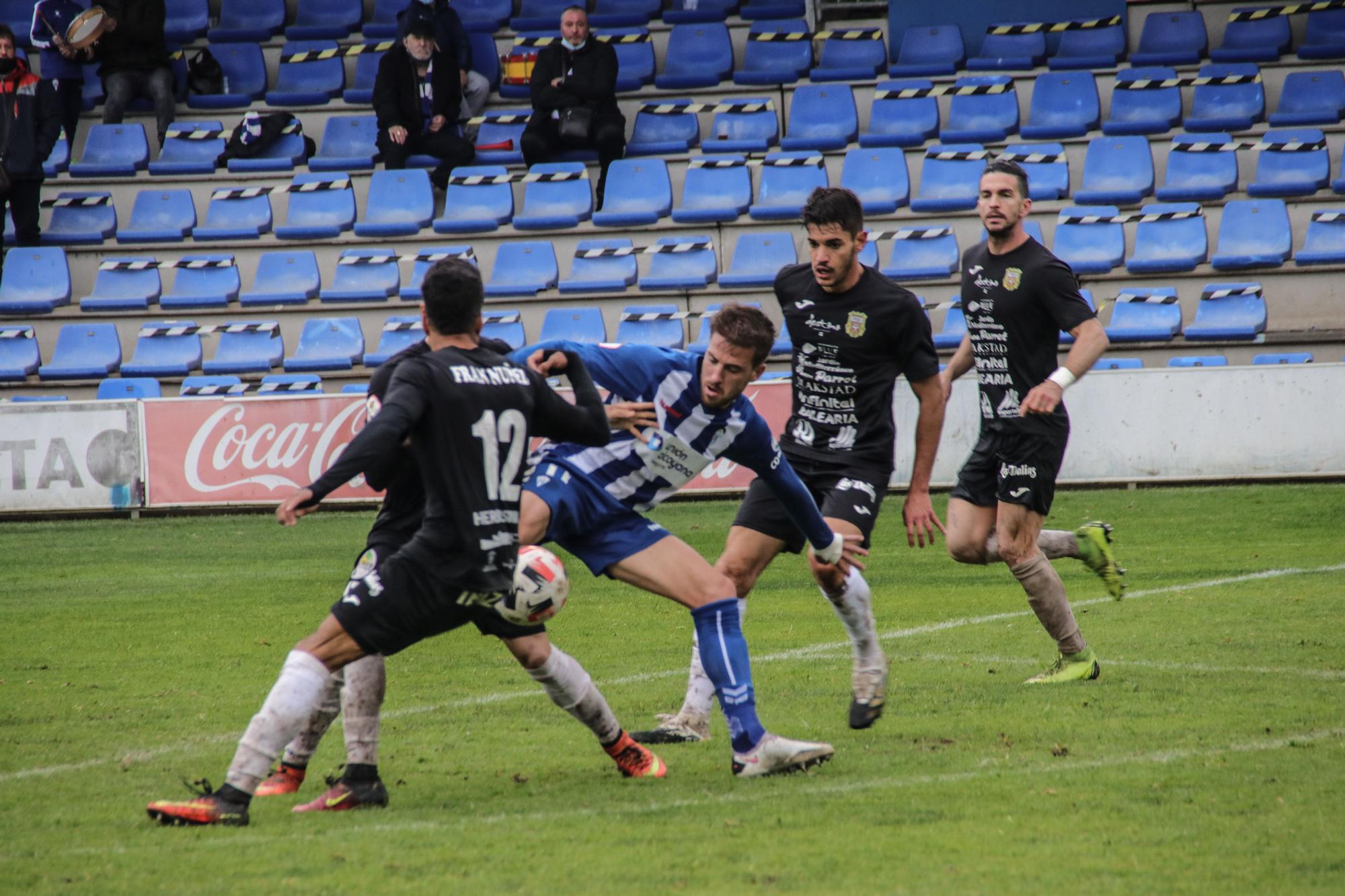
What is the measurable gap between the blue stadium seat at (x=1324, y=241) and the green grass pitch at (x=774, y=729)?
7.66 m

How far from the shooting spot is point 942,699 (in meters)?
6.87

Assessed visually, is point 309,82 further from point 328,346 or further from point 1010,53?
point 1010,53

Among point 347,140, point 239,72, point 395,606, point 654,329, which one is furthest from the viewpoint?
point 239,72

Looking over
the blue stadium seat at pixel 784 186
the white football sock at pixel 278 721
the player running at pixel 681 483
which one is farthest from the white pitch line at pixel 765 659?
the blue stadium seat at pixel 784 186

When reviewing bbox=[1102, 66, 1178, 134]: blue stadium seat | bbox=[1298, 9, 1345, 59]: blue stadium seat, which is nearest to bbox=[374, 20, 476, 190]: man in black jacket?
bbox=[1102, 66, 1178, 134]: blue stadium seat

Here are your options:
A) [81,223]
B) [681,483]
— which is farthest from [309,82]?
[681,483]

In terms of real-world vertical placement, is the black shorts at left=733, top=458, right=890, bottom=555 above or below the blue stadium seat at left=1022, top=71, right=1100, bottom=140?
below

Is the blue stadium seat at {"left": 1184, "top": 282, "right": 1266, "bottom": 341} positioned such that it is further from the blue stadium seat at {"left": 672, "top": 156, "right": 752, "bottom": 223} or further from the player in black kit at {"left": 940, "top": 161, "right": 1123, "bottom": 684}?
the player in black kit at {"left": 940, "top": 161, "right": 1123, "bottom": 684}

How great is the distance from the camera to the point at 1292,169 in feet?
60.7

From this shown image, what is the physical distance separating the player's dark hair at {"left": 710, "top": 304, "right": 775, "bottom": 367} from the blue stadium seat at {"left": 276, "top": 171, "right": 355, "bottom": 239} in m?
15.1

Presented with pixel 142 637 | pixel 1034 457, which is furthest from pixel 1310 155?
pixel 142 637

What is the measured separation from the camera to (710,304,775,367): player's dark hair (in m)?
5.54

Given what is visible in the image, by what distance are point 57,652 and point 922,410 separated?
5.06 meters

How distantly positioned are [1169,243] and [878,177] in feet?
11.7
